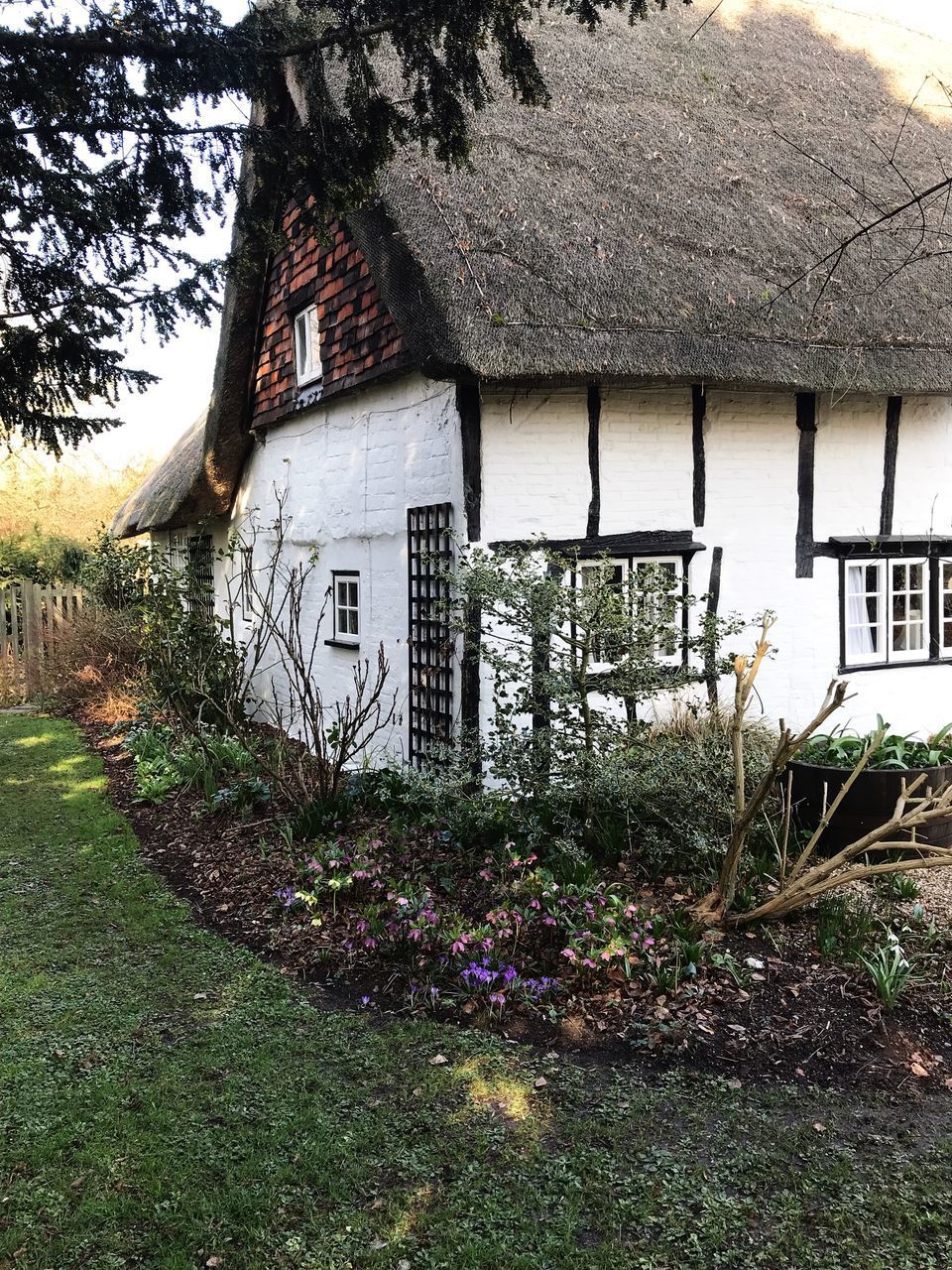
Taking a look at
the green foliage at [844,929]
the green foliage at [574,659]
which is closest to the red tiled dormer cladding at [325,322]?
the green foliage at [574,659]

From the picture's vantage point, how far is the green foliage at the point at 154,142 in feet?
13.2

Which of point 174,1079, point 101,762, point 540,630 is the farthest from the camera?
point 101,762

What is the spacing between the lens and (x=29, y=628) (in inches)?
535

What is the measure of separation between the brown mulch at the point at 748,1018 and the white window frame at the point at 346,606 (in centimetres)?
410

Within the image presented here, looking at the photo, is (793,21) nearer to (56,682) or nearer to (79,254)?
(79,254)

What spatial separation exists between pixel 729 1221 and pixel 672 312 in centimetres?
573

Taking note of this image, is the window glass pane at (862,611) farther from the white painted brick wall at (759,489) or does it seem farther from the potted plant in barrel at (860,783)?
the potted plant in barrel at (860,783)

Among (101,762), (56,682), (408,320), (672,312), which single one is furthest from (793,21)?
(56,682)

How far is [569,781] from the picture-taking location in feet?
17.9

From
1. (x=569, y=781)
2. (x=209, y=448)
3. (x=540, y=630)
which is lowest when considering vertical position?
(x=569, y=781)

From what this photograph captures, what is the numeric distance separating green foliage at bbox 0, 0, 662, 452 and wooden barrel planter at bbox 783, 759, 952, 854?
4.06 metres

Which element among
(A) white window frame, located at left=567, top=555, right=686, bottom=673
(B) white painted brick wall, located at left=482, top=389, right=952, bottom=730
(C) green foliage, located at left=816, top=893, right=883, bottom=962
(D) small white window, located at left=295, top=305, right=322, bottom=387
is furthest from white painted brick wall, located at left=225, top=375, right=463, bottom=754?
(C) green foliage, located at left=816, top=893, right=883, bottom=962

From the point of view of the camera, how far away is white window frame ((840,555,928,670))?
8.43 metres

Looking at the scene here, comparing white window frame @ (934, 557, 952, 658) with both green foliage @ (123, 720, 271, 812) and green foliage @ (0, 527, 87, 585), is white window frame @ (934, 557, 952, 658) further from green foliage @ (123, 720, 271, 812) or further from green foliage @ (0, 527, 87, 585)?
green foliage @ (0, 527, 87, 585)
